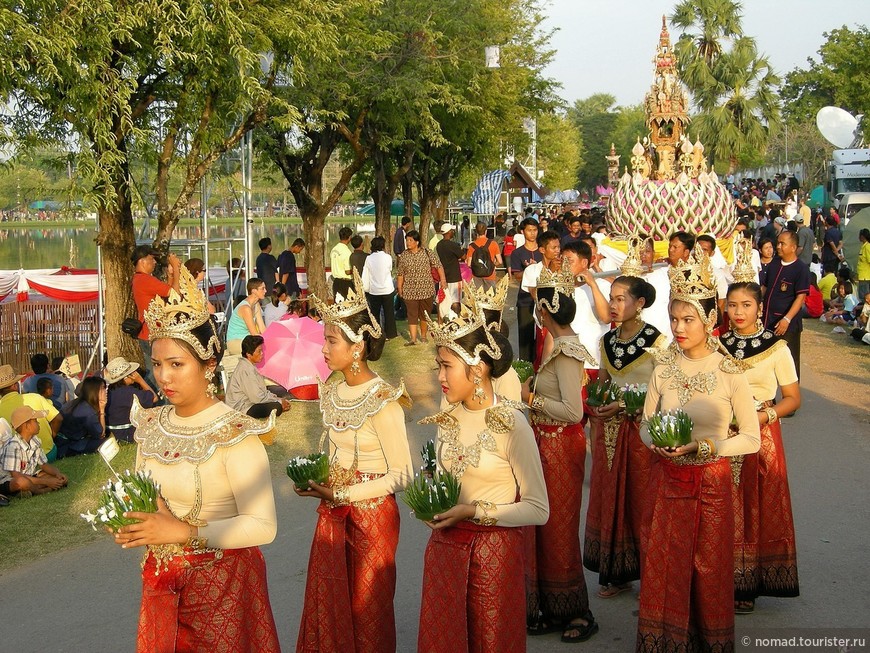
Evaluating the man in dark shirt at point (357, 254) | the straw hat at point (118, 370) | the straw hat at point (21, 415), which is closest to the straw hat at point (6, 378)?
the straw hat at point (118, 370)

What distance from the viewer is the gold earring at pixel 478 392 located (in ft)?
13.3

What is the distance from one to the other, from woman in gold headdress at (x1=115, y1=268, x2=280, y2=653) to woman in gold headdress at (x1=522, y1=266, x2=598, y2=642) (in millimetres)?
2008

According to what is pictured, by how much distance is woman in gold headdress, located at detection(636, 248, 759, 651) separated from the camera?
4703mm

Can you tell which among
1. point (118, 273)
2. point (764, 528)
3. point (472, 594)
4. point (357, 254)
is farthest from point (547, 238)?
point (357, 254)

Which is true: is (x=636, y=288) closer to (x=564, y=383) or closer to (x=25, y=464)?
(x=564, y=383)

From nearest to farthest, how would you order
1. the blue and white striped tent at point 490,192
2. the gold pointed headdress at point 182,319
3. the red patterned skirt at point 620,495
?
the gold pointed headdress at point 182,319 → the red patterned skirt at point 620,495 → the blue and white striped tent at point 490,192

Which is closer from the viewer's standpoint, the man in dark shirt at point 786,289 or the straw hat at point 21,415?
the straw hat at point 21,415

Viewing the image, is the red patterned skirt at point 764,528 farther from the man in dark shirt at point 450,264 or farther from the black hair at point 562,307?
the man in dark shirt at point 450,264

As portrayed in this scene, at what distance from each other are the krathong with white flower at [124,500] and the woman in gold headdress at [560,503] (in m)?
2.44

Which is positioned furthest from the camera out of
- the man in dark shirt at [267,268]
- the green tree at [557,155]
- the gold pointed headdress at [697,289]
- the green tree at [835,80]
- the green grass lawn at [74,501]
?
the green tree at [557,155]

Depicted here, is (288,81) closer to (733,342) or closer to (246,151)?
(246,151)

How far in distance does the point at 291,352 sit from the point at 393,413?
7652 millimetres

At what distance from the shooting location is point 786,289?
1020cm

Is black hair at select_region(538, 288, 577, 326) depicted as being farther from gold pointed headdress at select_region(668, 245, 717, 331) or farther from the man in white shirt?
the man in white shirt
